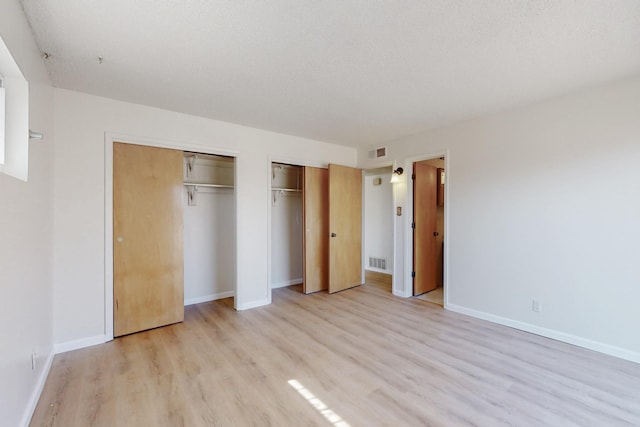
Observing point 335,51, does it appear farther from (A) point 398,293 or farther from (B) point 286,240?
(A) point 398,293

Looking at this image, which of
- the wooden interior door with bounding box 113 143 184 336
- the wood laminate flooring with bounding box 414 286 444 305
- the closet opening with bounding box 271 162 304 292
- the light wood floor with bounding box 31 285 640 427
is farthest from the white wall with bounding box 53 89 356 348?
the wood laminate flooring with bounding box 414 286 444 305

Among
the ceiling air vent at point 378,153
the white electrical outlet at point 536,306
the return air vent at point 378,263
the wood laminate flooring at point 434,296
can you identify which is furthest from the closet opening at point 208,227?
the white electrical outlet at point 536,306

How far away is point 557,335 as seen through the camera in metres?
2.83

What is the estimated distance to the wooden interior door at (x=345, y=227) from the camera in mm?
4496

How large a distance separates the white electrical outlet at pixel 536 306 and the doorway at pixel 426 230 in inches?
44.4

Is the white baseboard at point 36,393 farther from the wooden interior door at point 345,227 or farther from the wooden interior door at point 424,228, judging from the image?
the wooden interior door at point 424,228

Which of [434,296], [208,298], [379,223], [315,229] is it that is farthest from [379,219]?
[208,298]

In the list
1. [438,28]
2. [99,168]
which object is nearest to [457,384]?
[438,28]

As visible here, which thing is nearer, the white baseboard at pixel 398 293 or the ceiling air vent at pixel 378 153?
the white baseboard at pixel 398 293

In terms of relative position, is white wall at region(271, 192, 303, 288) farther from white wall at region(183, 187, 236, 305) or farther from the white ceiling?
the white ceiling

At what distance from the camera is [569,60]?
213 centimetres

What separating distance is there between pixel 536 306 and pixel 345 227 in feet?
8.64

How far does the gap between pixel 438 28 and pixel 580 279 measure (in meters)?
2.67

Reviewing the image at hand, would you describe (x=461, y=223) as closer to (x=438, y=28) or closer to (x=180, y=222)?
(x=438, y=28)
